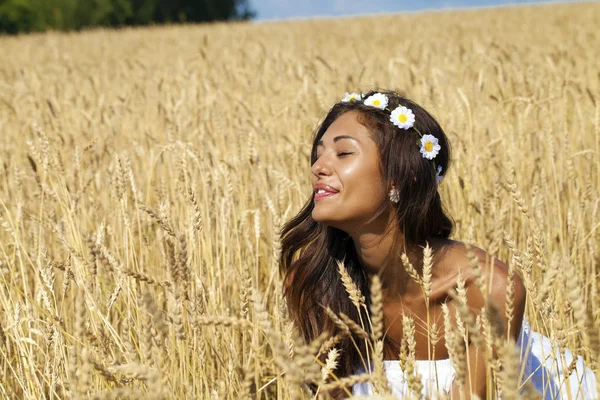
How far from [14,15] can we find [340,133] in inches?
1283

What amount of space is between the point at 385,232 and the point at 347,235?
15 centimetres

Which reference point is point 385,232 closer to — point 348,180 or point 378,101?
point 348,180

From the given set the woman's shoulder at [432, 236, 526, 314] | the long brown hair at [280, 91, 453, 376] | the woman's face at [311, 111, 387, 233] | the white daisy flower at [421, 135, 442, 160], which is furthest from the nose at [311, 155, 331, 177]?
the woman's shoulder at [432, 236, 526, 314]

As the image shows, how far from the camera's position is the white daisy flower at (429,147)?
160 centimetres

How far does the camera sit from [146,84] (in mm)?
5070

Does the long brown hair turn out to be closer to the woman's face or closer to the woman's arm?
the woman's face

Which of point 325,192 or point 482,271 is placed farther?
point 325,192

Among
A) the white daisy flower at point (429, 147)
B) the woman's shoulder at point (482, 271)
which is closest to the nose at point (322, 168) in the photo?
the white daisy flower at point (429, 147)

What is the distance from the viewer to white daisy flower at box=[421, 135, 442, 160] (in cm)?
160

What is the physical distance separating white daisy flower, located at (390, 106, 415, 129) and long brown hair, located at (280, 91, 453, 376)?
0.06 ft

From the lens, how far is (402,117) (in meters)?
1.61

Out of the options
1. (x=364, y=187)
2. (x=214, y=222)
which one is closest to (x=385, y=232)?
(x=364, y=187)

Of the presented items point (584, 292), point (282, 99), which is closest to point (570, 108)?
point (282, 99)

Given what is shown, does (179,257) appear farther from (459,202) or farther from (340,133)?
(459,202)
